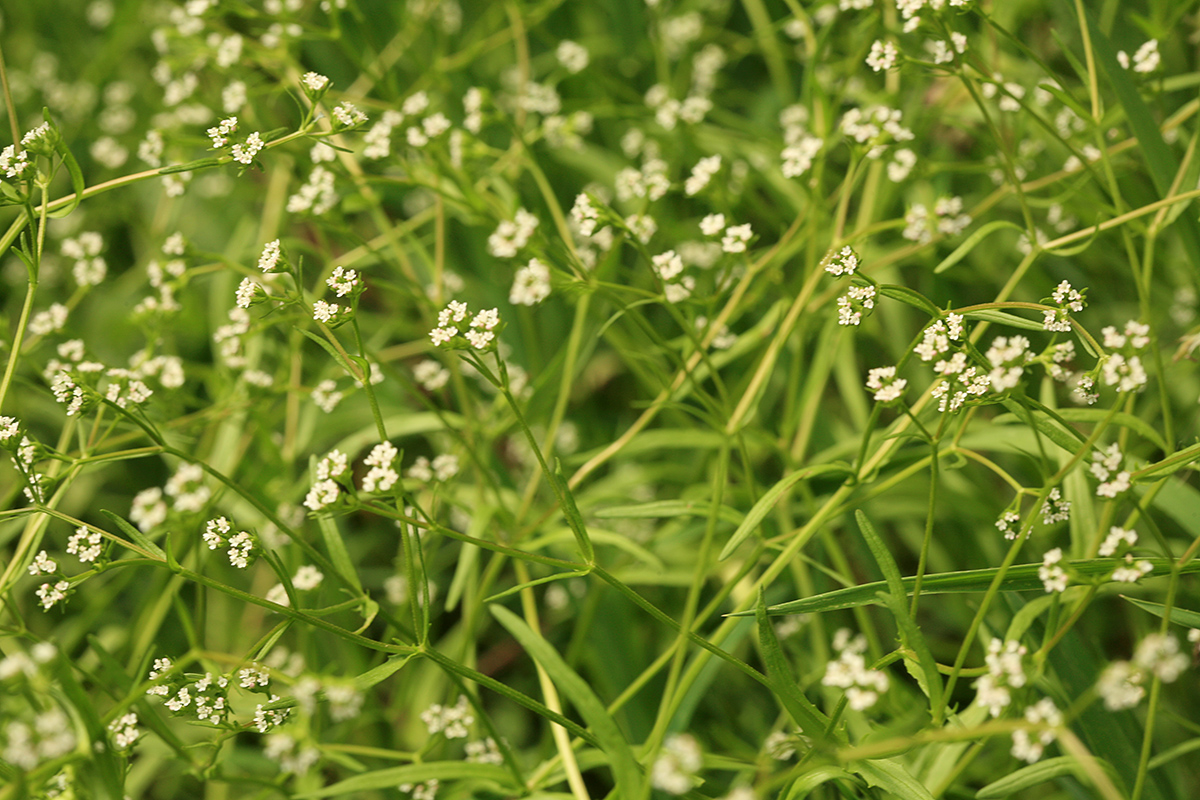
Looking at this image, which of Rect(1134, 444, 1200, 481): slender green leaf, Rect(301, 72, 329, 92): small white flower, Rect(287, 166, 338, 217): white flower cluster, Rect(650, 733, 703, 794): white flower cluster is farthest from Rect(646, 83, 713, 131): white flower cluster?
Rect(650, 733, 703, 794): white flower cluster

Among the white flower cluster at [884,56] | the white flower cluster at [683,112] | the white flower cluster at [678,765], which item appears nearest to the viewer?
the white flower cluster at [678,765]

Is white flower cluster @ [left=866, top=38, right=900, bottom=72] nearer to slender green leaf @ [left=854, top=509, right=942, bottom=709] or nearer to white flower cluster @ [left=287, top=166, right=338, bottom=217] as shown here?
slender green leaf @ [left=854, top=509, right=942, bottom=709]

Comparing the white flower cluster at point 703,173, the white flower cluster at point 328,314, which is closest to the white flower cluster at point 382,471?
the white flower cluster at point 328,314

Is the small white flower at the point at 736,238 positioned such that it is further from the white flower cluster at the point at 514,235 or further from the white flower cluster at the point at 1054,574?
the white flower cluster at the point at 1054,574

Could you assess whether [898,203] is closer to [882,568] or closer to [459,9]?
[882,568]

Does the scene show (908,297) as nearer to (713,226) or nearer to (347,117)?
(713,226)

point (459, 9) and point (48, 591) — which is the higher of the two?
point (459, 9)

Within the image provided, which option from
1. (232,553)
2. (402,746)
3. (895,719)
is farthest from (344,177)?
(895,719)
